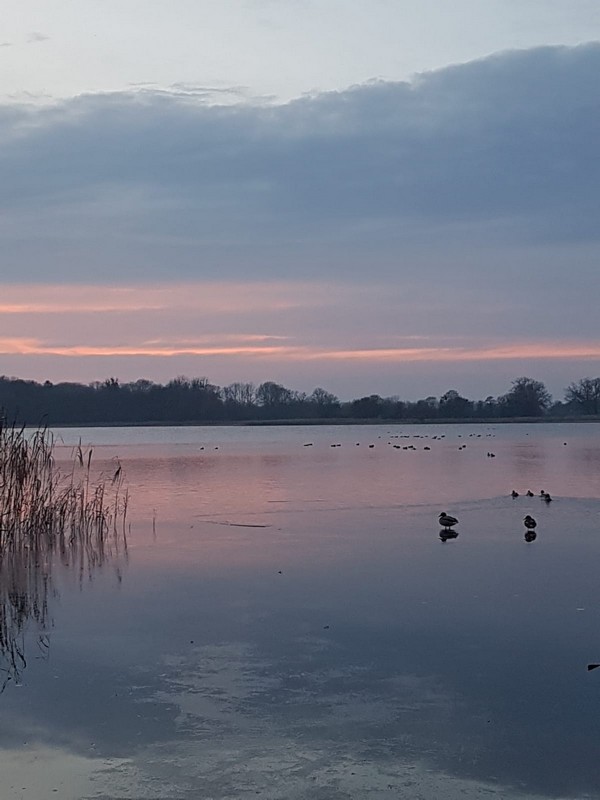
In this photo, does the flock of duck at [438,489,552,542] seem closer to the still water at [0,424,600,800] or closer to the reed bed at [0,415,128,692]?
the still water at [0,424,600,800]

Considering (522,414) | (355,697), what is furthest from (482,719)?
(522,414)

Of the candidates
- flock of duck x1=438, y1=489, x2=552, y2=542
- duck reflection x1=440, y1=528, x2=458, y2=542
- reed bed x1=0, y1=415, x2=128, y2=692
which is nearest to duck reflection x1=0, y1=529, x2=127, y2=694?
reed bed x1=0, y1=415, x2=128, y2=692

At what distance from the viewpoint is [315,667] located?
5996 millimetres

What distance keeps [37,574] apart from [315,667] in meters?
4.49

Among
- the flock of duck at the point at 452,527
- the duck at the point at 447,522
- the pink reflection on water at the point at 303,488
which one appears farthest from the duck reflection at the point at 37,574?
the duck at the point at 447,522

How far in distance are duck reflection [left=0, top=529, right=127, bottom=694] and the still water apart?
69 mm

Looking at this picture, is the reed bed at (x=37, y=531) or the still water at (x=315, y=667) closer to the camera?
the still water at (x=315, y=667)

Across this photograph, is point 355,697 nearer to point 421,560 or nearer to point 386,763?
point 386,763

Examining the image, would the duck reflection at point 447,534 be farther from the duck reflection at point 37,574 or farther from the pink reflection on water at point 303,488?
the duck reflection at point 37,574

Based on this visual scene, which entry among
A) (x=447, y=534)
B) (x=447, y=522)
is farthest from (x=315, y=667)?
(x=447, y=522)

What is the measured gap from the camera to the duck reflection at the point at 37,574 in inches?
263

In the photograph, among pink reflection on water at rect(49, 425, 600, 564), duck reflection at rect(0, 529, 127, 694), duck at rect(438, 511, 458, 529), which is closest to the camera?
duck reflection at rect(0, 529, 127, 694)

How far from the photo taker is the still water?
430 cm

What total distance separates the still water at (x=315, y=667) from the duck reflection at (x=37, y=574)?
0.23 ft
